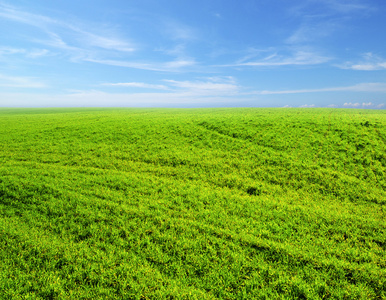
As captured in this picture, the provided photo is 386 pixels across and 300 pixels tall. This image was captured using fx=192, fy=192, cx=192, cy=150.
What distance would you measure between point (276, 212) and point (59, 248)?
358 inches

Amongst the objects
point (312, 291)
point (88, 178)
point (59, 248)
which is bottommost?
point (312, 291)

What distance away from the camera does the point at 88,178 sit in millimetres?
12633

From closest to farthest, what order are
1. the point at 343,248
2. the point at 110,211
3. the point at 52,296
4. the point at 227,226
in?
the point at 52,296
the point at 343,248
the point at 227,226
the point at 110,211

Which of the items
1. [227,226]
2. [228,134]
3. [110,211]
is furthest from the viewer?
[228,134]

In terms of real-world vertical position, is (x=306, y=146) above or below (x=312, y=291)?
above

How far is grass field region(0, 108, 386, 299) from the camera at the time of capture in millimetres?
5562

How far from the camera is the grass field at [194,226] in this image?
556 centimetres

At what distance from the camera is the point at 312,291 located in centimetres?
539

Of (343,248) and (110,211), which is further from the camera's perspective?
(110,211)

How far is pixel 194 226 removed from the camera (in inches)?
317

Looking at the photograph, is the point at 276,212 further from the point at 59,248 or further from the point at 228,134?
the point at 228,134

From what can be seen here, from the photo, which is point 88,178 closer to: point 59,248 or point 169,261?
point 59,248

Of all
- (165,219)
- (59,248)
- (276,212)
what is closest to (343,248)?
(276,212)

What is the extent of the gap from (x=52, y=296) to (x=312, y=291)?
7.12 metres
